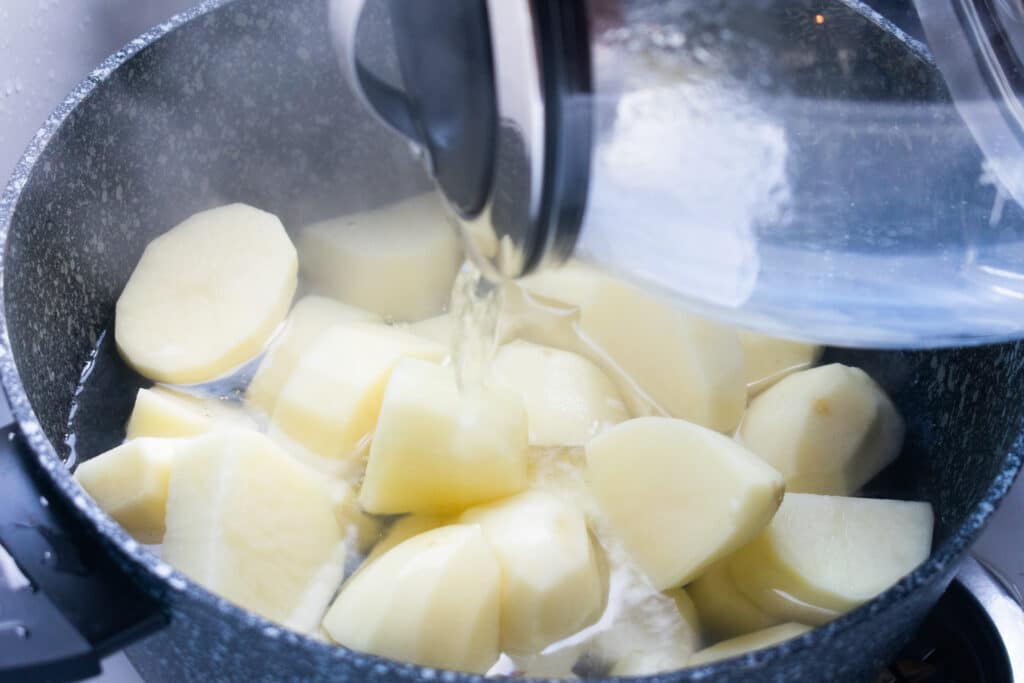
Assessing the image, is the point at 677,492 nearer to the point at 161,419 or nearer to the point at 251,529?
the point at 251,529

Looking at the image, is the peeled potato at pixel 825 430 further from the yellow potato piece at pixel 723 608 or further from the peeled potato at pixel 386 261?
the peeled potato at pixel 386 261

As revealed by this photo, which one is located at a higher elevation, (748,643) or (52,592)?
(52,592)

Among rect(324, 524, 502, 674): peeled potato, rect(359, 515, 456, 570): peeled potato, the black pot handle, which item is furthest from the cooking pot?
rect(359, 515, 456, 570): peeled potato

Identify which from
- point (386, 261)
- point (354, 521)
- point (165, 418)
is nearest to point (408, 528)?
point (354, 521)

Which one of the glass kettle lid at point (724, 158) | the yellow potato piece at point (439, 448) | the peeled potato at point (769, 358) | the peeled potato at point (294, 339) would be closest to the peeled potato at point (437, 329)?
the peeled potato at point (294, 339)

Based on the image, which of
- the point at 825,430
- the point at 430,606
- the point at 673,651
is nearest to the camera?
the point at 430,606

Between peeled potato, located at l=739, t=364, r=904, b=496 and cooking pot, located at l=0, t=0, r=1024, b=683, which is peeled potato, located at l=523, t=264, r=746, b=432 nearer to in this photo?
peeled potato, located at l=739, t=364, r=904, b=496
